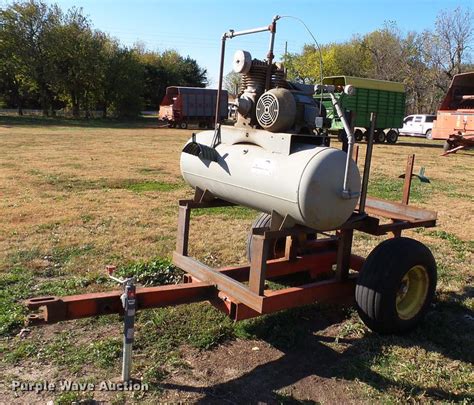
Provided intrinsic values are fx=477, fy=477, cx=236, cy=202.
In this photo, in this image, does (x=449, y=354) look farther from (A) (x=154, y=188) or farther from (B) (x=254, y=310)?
(A) (x=154, y=188)

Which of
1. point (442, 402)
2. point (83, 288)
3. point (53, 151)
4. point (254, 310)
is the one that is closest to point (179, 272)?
point (83, 288)

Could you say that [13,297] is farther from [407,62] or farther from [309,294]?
[407,62]

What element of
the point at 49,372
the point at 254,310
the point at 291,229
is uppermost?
the point at 291,229

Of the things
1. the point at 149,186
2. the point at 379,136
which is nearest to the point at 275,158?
the point at 149,186

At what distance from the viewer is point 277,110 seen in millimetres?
3561

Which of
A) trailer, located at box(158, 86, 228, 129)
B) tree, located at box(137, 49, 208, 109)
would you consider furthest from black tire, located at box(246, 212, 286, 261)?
tree, located at box(137, 49, 208, 109)

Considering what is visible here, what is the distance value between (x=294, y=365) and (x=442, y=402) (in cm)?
99

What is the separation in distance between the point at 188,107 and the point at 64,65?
15.0 m

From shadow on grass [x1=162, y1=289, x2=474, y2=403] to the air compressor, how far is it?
38.7 inches

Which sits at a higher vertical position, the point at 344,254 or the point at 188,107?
the point at 188,107

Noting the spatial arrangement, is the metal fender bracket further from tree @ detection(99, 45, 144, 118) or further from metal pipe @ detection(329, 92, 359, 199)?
tree @ detection(99, 45, 144, 118)

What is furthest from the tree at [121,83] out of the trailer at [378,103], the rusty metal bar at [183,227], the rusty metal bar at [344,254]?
the rusty metal bar at [344,254]

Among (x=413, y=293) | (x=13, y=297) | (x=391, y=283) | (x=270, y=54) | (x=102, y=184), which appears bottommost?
A: (x=13, y=297)

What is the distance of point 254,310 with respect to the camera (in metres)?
3.50
